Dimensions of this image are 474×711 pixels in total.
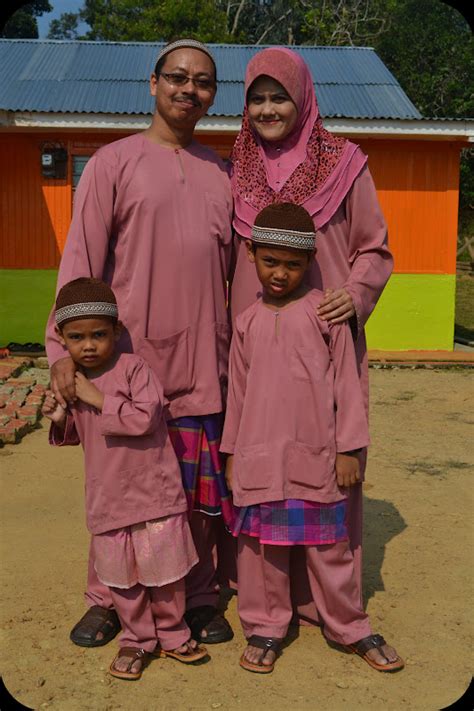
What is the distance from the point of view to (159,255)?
2902 millimetres

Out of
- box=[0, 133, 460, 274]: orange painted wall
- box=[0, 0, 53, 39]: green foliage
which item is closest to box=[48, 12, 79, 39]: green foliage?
box=[0, 0, 53, 39]: green foliage

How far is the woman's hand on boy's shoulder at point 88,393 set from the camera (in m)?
2.76

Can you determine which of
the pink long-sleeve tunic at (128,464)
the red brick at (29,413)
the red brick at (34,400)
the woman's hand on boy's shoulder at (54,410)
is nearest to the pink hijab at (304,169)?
the pink long-sleeve tunic at (128,464)

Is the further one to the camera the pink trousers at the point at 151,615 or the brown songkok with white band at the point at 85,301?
the pink trousers at the point at 151,615

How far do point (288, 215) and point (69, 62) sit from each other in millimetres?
9600

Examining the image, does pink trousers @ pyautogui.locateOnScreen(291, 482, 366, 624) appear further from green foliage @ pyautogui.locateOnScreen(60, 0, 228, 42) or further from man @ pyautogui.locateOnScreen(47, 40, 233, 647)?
green foliage @ pyautogui.locateOnScreen(60, 0, 228, 42)

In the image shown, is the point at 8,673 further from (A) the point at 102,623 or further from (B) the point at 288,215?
(B) the point at 288,215

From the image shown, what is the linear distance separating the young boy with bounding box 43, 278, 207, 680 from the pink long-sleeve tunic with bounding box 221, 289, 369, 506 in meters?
0.29

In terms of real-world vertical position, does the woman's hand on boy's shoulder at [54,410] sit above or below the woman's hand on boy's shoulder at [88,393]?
below

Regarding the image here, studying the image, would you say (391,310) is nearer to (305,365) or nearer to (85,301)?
(305,365)

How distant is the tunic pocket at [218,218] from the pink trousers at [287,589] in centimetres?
110

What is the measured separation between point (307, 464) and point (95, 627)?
1030mm

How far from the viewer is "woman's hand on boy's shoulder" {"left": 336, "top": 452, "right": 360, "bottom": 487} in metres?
2.83

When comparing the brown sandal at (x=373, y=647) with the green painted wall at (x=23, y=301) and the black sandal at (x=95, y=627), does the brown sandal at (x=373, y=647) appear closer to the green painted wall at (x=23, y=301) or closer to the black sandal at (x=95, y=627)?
the black sandal at (x=95, y=627)
